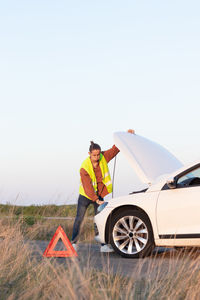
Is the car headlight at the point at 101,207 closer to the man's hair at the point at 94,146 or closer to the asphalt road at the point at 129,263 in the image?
the asphalt road at the point at 129,263

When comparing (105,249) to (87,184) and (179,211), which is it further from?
(179,211)

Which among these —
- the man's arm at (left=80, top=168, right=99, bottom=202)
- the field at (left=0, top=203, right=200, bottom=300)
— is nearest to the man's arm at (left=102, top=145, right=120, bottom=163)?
the man's arm at (left=80, top=168, right=99, bottom=202)

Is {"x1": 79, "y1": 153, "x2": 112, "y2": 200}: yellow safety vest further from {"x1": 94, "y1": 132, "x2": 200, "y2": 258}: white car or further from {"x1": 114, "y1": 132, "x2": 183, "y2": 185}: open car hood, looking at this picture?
{"x1": 94, "y1": 132, "x2": 200, "y2": 258}: white car

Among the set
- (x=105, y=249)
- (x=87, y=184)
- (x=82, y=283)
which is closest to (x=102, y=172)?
(x=87, y=184)

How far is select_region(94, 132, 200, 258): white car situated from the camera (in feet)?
28.4

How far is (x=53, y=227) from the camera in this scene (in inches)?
579

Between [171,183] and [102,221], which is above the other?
[171,183]

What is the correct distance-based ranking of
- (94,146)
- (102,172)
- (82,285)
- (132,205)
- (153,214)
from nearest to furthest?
(82,285), (153,214), (132,205), (94,146), (102,172)

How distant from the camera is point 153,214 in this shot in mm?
8906

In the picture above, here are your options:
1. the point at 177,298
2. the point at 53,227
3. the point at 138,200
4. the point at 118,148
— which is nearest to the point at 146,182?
the point at 138,200

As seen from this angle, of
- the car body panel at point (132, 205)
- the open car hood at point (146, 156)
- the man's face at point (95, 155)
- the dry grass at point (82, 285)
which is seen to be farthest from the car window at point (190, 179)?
the dry grass at point (82, 285)

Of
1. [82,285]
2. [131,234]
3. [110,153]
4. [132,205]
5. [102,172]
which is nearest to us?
[82,285]

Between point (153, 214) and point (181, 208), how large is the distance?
1.62 feet

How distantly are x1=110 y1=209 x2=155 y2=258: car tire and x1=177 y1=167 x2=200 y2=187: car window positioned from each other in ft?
2.57
